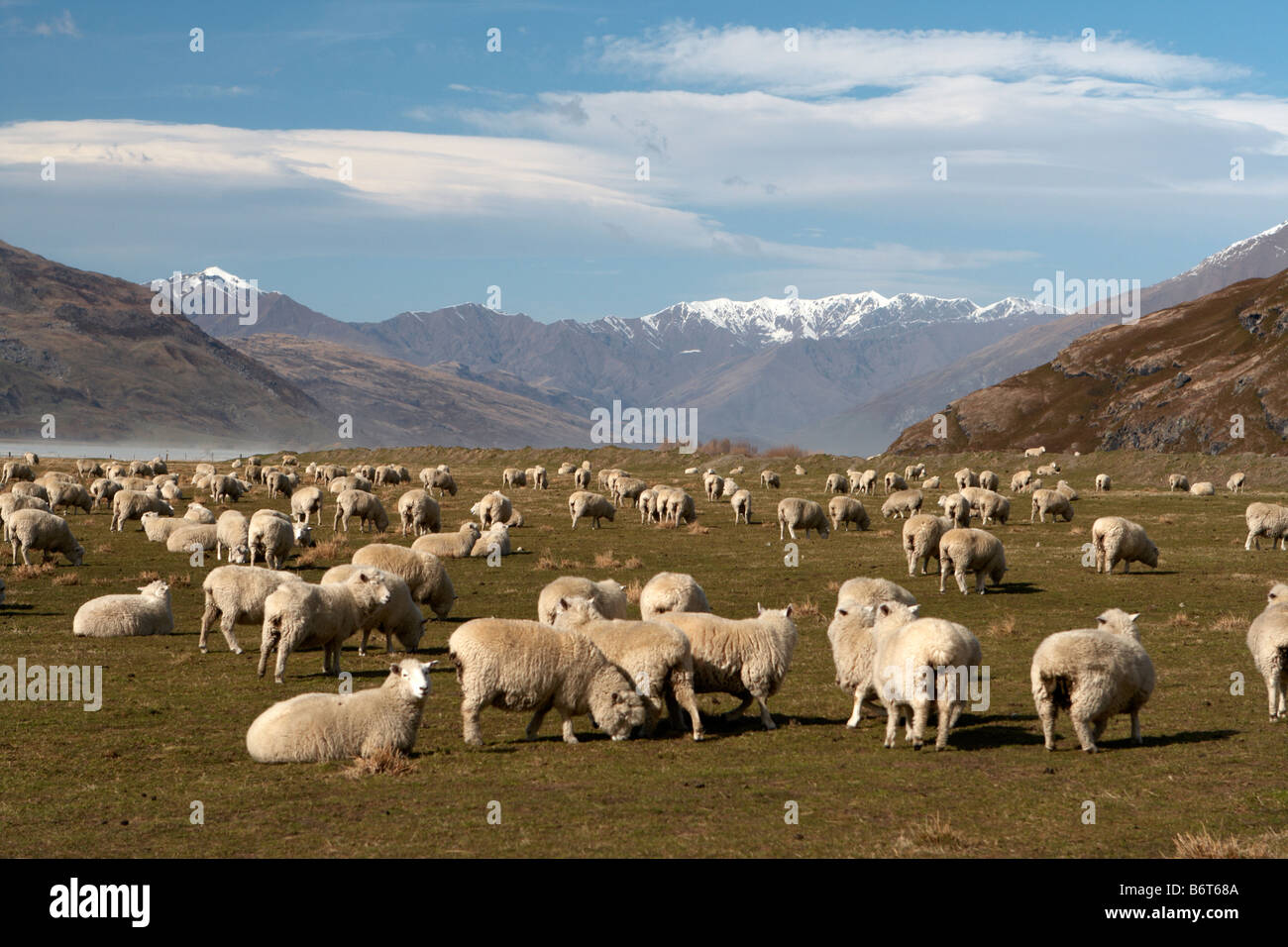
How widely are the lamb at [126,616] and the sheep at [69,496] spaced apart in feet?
87.0

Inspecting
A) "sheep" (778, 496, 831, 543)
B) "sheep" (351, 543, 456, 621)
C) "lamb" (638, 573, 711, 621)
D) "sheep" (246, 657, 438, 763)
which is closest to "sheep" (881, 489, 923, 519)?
"sheep" (778, 496, 831, 543)

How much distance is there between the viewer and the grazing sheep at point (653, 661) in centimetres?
1312

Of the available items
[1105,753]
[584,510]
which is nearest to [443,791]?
[1105,753]

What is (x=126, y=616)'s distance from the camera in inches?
812

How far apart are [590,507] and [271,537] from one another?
18064 millimetres

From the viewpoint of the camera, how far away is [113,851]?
9164 millimetres

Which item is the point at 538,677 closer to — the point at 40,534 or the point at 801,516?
the point at 40,534

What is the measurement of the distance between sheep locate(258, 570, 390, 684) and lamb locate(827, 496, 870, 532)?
27302mm

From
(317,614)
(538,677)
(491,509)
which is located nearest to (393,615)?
(317,614)

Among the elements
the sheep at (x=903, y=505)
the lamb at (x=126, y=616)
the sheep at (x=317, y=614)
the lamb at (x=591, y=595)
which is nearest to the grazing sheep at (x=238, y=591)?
the sheep at (x=317, y=614)

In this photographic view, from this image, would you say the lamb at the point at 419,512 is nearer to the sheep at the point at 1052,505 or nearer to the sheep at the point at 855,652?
the sheep at the point at 1052,505

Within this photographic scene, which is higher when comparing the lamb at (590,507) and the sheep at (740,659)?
the lamb at (590,507)

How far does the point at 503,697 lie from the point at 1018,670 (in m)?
8.96
